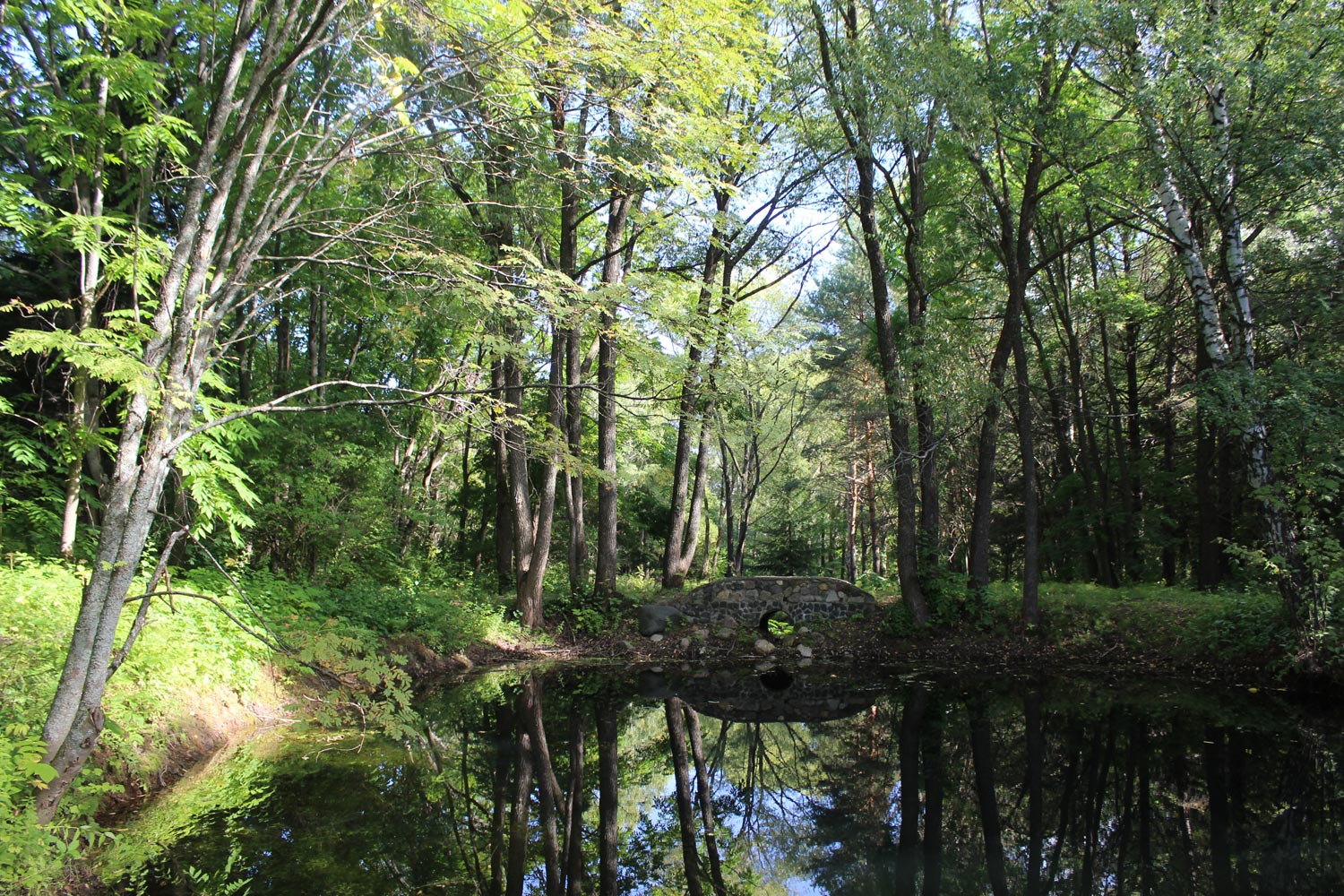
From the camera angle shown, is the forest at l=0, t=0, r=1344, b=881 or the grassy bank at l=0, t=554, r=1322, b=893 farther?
the forest at l=0, t=0, r=1344, b=881

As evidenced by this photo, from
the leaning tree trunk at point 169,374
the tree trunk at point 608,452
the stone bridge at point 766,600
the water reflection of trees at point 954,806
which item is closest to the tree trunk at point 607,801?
the water reflection of trees at point 954,806

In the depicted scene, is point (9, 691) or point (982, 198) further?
point (982, 198)

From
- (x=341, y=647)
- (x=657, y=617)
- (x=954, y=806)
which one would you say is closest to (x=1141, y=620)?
(x=954, y=806)

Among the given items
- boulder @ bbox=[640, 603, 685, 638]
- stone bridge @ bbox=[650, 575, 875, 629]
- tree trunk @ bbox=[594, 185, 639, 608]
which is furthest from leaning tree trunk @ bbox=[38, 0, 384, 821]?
stone bridge @ bbox=[650, 575, 875, 629]

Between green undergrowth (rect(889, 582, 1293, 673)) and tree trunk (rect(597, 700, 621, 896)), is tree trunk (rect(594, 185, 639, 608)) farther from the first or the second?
green undergrowth (rect(889, 582, 1293, 673))

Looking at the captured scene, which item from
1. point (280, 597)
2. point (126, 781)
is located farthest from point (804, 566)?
point (126, 781)

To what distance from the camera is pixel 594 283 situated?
8.46 meters

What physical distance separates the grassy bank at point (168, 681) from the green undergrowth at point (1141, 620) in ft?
28.5

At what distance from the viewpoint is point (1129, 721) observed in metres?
7.55

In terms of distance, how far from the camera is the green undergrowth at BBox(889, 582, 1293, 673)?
30.5 ft

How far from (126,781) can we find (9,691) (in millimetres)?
1144

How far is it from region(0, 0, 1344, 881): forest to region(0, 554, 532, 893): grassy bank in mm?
105

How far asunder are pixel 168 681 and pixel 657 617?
330 inches

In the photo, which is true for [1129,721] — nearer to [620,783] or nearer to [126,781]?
[620,783]
